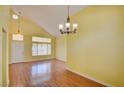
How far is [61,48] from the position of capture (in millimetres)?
9836

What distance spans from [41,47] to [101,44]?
262 inches

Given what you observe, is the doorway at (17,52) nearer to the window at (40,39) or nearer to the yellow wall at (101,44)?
the window at (40,39)

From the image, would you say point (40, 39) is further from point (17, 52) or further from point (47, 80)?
point (47, 80)

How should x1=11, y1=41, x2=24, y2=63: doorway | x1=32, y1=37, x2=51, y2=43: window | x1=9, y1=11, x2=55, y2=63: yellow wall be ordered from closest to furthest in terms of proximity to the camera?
x1=11, y1=41, x2=24, y2=63: doorway, x1=9, y1=11, x2=55, y2=63: yellow wall, x1=32, y1=37, x2=51, y2=43: window

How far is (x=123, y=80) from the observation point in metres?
3.26

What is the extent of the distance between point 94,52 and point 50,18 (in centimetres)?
339

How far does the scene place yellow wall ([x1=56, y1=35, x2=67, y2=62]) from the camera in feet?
30.4

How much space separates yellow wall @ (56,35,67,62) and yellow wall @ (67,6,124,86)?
3.59 metres

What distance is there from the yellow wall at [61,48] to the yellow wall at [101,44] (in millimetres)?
3595

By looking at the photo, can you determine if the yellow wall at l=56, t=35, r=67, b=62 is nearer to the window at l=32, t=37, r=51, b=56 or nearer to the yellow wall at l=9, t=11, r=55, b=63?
the window at l=32, t=37, r=51, b=56

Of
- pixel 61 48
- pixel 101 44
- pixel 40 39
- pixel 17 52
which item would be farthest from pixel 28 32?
pixel 101 44

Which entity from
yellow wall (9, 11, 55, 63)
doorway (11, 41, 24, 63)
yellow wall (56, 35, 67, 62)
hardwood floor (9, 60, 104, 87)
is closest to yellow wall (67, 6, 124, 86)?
hardwood floor (9, 60, 104, 87)
